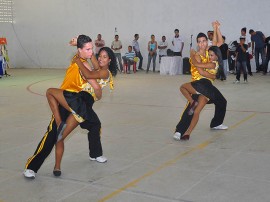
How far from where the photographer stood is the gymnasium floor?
4336 mm

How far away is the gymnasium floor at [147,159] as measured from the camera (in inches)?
171

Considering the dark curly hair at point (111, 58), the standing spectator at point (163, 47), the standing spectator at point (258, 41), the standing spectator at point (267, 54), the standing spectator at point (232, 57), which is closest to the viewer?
the dark curly hair at point (111, 58)

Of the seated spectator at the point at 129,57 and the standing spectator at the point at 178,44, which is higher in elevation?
the standing spectator at the point at 178,44

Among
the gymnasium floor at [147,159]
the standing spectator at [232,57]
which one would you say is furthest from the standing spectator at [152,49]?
the gymnasium floor at [147,159]

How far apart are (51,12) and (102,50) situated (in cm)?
2027

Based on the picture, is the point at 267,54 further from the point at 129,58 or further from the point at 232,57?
the point at 129,58

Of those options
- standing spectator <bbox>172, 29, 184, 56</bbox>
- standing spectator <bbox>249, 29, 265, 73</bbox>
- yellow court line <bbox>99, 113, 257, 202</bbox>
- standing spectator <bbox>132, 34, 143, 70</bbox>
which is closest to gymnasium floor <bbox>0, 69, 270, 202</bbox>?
yellow court line <bbox>99, 113, 257, 202</bbox>

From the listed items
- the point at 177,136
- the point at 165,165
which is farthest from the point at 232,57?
the point at 165,165

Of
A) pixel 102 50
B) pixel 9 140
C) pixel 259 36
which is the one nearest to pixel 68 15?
pixel 259 36

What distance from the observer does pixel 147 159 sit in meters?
5.59

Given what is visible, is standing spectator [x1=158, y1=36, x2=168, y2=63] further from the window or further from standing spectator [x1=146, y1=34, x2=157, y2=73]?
the window

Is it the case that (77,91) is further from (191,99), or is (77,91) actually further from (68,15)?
(68,15)

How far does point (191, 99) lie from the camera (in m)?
6.62

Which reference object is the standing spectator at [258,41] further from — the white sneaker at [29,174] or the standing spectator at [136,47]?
the white sneaker at [29,174]
